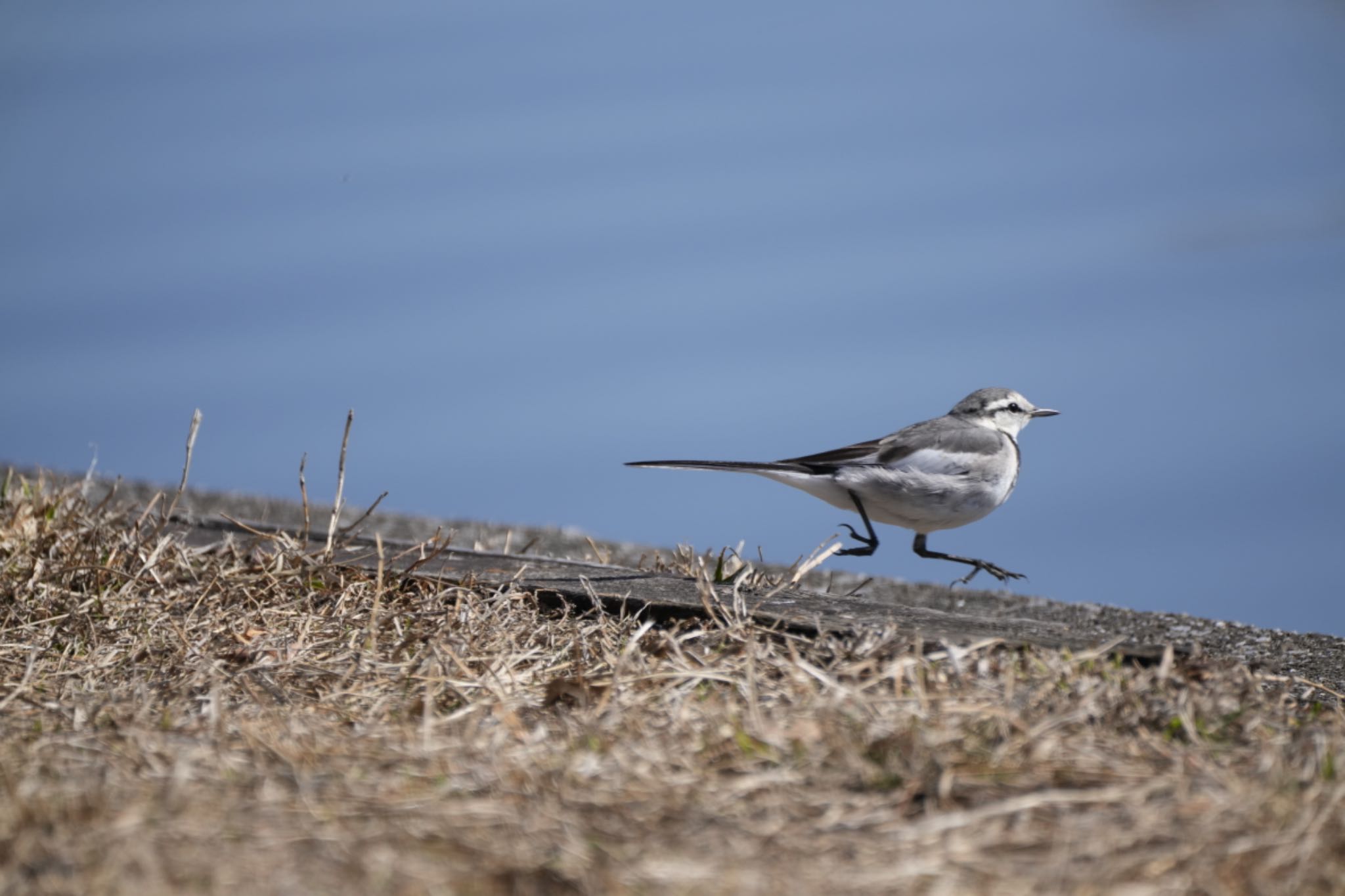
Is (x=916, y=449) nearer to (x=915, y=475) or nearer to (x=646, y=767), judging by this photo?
(x=915, y=475)

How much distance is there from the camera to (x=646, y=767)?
2.26 meters

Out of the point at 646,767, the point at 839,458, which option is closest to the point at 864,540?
the point at 839,458

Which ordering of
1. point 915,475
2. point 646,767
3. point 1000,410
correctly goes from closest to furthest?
point 646,767
point 915,475
point 1000,410

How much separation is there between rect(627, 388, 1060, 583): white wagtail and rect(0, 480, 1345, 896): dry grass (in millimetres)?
1387

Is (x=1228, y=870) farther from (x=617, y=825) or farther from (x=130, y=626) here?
(x=130, y=626)

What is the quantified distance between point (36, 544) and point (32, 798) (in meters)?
2.57

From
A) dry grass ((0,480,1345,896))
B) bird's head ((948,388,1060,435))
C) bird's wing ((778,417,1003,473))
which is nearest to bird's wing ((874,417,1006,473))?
bird's wing ((778,417,1003,473))

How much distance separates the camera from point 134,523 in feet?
14.7

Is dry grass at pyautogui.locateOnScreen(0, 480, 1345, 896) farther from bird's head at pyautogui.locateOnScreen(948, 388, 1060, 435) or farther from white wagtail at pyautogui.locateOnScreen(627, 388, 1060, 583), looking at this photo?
bird's head at pyautogui.locateOnScreen(948, 388, 1060, 435)

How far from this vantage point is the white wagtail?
4.65 metres

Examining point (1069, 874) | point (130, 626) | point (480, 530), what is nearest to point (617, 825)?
point (1069, 874)

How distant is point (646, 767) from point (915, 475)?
2.62m

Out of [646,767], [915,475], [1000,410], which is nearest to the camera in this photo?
[646,767]

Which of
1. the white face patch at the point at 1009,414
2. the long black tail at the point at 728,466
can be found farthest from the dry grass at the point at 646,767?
the white face patch at the point at 1009,414
